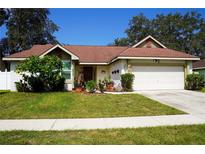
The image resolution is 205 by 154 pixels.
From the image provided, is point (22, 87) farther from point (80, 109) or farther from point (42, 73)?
point (80, 109)

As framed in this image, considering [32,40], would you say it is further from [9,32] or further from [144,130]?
[144,130]

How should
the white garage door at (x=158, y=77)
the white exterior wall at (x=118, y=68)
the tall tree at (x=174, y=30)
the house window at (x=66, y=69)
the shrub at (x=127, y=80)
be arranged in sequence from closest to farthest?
the shrub at (x=127, y=80) < the white exterior wall at (x=118, y=68) < the white garage door at (x=158, y=77) < the house window at (x=66, y=69) < the tall tree at (x=174, y=30)

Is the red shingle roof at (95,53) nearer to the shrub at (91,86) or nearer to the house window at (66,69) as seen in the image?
the house window at (66,69)

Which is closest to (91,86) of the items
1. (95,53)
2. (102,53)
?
(95,53)

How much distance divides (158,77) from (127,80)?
2.79 meters

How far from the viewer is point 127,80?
18062 mm

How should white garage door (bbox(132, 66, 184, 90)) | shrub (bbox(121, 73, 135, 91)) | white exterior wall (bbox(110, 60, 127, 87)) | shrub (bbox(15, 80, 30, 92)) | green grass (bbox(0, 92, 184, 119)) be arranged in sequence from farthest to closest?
white garage door (bbox(132, 66, 184, 90)) → white exterior wall (bbox(110, 60, 127, 87)) → shrub (bbox(121, 73, 135, 91)) → shrub (bbox(15, 80, 30, 92)) → green grass (bbox(0, 92, 184, 119))

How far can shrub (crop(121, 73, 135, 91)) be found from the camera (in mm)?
18078

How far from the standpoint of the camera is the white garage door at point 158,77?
18859 mm

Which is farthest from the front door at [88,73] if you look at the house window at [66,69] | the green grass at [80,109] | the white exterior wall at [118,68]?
the green grass at [80,109]

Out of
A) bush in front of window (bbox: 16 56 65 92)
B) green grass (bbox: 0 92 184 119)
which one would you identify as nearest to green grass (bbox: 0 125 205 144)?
green grass (bbox: 0 92 184 119)

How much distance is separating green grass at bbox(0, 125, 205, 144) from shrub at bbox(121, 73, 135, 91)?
10864 millimetres

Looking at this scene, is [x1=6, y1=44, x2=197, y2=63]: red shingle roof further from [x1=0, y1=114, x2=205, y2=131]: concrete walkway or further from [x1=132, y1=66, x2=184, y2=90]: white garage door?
[x1=0, y1=114, x2=205, y2=131]: concrete walkway

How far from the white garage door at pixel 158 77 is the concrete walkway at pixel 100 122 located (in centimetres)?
972
